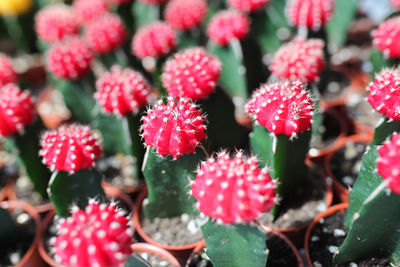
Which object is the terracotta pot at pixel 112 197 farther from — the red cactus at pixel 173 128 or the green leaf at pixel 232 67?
the green leaf at pixel 232 67

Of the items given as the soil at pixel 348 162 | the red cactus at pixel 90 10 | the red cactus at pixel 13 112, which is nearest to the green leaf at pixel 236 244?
the soil at pixel 348 162

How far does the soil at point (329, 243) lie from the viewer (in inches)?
46.2

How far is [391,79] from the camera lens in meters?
1.09

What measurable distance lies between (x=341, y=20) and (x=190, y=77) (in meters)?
1.42

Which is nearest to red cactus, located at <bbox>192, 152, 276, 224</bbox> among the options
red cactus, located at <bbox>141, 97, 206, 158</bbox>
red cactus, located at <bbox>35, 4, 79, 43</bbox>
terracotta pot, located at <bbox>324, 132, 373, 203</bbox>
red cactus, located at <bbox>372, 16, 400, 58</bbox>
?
red cactus, located at <bbox>141, 97, 206, 158</bbox>

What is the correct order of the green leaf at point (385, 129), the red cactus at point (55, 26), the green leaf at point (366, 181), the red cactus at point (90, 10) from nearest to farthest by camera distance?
the green leaf at point (366, 181), the green leaf at point (385, 129), the red cactus at point (55, 26), the red cactus at point (90, 10)

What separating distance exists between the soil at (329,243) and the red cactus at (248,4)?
1226 mm

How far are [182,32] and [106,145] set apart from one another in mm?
808

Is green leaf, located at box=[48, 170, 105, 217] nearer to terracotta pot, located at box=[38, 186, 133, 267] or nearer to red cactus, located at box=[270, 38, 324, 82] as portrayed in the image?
terracotta pot, located at box=[38, 186, 133, 267]

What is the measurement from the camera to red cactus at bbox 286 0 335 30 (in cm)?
174

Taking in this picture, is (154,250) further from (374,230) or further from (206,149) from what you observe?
(374,230)

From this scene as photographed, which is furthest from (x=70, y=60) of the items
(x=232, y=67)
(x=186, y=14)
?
(x=232, y=67)

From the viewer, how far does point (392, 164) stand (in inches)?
32.7

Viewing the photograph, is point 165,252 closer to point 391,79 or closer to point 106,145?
point 106,145
